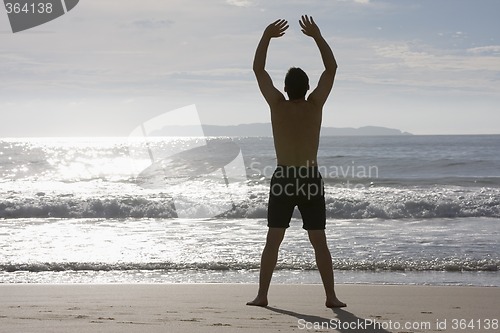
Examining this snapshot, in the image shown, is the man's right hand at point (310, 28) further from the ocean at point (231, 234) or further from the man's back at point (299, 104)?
the ocean at point (231, 234)

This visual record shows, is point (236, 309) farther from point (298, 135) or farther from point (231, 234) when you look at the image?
point (231, 234)

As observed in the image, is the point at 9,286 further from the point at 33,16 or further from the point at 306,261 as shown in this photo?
the point at 33,16

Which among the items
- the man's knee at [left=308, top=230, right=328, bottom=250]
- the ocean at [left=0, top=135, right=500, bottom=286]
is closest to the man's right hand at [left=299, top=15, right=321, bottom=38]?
the man's knee at [left=308, top=230, right=328, bottom=250]

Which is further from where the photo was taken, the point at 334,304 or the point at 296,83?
the point at 334,304

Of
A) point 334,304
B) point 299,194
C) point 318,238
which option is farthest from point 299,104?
point 334,304

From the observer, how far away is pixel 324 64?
Answer: 487cm

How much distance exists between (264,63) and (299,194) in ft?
3.16

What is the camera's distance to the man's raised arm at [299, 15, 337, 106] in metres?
4.85

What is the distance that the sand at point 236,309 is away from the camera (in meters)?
4.53

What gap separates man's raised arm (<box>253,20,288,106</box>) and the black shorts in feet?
1.67

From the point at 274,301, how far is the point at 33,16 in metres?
7.49

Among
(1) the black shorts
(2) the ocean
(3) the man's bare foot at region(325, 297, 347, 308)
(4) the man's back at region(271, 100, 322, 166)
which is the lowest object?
(2) the ocean

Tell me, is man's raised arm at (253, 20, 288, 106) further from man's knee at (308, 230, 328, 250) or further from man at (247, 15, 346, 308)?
man's knee at (308, 230, 328, 250)

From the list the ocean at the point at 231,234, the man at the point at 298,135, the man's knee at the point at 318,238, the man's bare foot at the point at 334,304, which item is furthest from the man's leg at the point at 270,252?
the ocean at the point at 231,234
